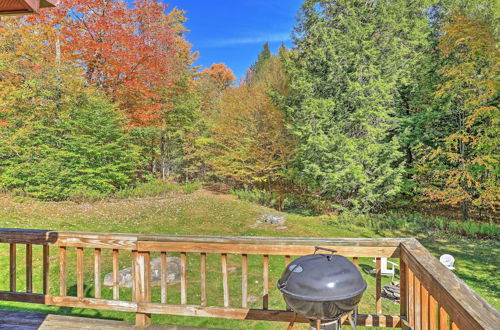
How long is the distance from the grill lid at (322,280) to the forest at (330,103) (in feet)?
27.3

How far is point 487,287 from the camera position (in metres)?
5.09

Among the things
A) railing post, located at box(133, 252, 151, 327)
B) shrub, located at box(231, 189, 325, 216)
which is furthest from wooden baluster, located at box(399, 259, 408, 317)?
shrub, located at box(231, 189, 325, 216)

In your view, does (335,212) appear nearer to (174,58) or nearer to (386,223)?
(386,223)

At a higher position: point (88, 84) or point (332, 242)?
point (88, 84)

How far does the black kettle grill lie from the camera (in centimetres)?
137

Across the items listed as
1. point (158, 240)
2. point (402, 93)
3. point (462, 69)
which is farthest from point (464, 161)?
point (158, 240)

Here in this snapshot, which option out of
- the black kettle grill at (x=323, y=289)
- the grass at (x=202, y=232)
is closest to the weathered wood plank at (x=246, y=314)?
the black kettle grill at (x=323, y=289)

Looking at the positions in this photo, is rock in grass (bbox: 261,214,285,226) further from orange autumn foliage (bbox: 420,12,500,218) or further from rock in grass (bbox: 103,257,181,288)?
orange autumn foliage (bbox: 420,12,500,218)

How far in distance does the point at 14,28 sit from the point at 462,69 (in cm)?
1449

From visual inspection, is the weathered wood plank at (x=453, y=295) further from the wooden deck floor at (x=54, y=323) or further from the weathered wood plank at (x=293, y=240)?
the wooden deck floor at (x=54, y=323)

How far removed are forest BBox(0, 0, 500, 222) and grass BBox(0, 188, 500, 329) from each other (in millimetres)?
1306

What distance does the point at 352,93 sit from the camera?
9695mm

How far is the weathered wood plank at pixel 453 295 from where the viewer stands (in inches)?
42.1

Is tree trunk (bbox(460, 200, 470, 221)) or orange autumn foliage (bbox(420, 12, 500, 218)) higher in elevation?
orange autumn foliage (bbox(420, 12, 500, 218))
